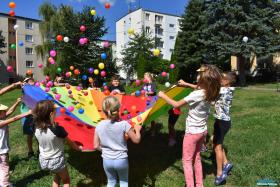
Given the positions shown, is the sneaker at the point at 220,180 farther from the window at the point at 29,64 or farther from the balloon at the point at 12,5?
the window at the point at 29,64

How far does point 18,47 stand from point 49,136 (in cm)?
4650

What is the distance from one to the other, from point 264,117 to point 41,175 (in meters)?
5.99

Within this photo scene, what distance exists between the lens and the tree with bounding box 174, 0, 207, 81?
85.3 ft

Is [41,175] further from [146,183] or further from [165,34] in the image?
[165,34]

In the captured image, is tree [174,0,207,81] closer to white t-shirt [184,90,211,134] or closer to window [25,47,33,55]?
white t-shirt [184,90,211,134]

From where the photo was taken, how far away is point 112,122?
10.5 ft

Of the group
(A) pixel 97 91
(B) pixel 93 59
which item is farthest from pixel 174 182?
(B) pixel 93 59

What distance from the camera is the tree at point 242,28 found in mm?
20047

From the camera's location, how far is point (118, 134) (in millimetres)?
3178

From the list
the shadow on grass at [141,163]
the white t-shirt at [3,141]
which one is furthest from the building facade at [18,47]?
the white t-shirt at [3,141]

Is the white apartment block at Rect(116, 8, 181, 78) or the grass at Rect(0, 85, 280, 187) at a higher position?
the white apartment block at Rect(116, 8, 181, 78)

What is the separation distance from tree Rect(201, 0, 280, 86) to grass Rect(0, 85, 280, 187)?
14.0m

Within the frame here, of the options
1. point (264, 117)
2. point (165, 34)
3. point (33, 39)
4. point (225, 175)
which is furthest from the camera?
point (165, 34)

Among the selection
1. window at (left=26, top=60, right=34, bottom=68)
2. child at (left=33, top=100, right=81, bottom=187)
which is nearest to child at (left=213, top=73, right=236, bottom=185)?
child at (left=33, top=100, right=81, bottom=187)
